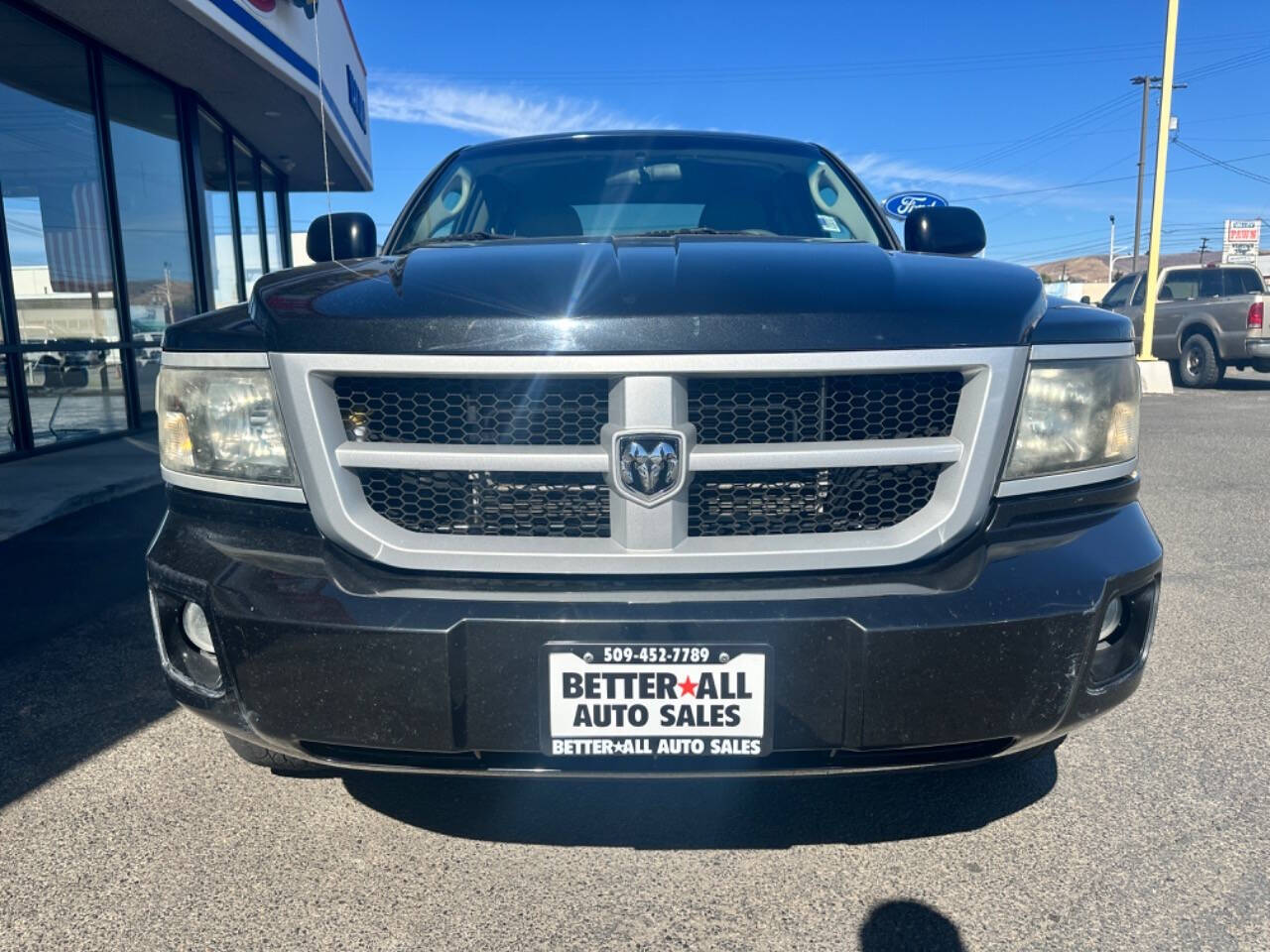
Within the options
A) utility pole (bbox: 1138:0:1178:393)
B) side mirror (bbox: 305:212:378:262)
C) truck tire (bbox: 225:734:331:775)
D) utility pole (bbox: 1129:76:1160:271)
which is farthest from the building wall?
utility pole (bbox: 1129:76:1160:271)

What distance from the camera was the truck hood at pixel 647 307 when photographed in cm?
157

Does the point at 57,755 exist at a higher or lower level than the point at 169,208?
lower

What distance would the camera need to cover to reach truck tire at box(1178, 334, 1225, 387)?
43.9 ft

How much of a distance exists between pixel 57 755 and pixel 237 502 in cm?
121

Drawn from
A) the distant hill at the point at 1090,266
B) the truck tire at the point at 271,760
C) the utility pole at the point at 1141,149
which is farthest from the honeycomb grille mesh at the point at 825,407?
the distant hill at the point at 1090,266

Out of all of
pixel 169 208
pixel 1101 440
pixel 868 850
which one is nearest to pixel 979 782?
pixel 868 850

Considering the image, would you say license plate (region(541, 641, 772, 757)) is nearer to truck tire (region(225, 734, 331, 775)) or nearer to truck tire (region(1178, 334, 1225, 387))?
truck tire (region(225, 734, 331, 775))

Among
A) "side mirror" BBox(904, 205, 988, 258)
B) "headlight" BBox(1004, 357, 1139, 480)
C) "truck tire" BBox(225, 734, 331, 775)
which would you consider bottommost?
"truck tire" BBox(225, 734, 331, 775)

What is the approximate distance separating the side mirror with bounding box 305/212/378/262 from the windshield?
0.10 meters

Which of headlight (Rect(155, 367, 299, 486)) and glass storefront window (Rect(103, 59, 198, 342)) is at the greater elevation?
glass storefront window (Rect(103, 59, 198, 342))

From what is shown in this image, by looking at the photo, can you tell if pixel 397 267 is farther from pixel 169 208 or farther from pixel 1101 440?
pixel 169 208

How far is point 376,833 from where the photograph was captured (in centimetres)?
202

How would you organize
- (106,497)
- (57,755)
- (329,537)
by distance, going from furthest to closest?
(106,497), (57,755), (329,537)

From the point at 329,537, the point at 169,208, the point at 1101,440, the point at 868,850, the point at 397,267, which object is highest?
the point at 169,208
